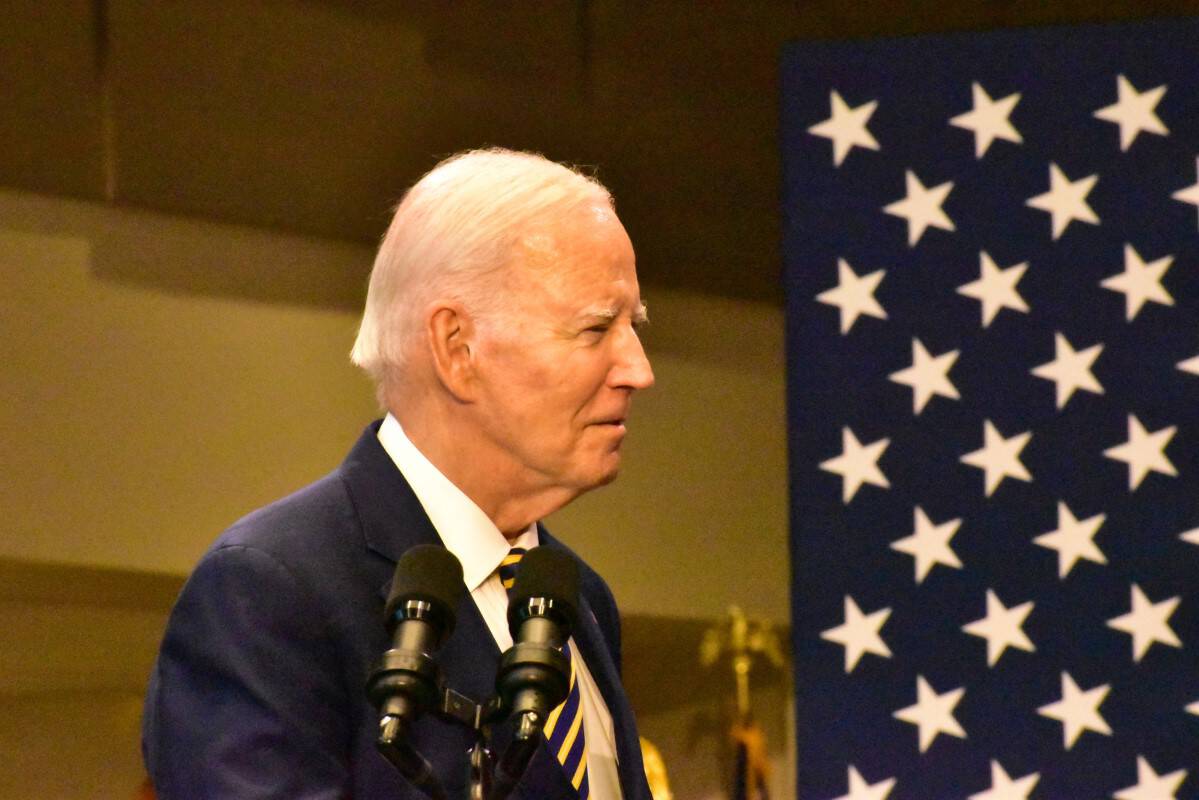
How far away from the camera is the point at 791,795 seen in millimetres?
4105

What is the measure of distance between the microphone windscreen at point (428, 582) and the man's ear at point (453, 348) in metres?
0.50

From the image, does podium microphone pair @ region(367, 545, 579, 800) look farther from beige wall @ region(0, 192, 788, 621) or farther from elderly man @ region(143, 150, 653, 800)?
beige wall @ region(0, 192, 788, 621)

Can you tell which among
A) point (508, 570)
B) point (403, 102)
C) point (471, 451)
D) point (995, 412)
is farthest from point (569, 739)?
point (403, 102)

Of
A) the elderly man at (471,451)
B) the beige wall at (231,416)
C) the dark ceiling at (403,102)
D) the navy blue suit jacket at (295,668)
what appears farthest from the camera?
the dark ceiling at (403,102)

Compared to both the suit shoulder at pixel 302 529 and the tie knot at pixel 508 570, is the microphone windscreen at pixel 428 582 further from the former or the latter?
the tie knot at pixel 508 570

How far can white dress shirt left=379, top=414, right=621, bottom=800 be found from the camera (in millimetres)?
1896

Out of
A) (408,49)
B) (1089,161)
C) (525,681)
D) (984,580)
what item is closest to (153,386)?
(408,49)

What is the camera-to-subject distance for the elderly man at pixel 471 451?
171 cm

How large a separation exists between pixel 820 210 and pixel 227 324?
140cm

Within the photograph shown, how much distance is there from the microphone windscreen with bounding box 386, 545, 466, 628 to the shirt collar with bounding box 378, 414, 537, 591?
15.7 inches

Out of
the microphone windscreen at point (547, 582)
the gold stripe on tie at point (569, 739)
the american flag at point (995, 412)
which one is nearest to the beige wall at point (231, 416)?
the american flag at point (995, 412)

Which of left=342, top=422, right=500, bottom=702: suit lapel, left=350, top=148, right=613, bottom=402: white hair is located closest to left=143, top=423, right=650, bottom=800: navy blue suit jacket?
left=342, top=422, right=500, bottom=702: suit lapel

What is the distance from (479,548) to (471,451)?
115mm

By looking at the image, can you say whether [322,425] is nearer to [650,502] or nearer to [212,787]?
[650,502]
